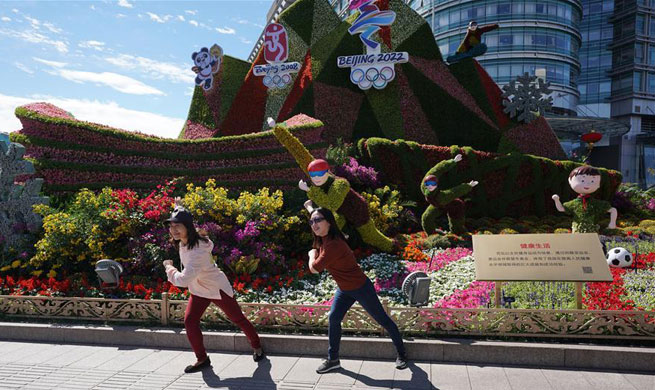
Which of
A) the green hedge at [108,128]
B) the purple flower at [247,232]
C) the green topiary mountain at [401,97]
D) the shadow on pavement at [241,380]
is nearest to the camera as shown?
the shadow on pavement at [241,380]

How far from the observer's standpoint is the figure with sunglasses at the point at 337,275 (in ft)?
14.3

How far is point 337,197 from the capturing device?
789 centimetres

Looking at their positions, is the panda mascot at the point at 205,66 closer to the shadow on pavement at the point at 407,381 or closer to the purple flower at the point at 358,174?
the purple flower at the point at 358,174

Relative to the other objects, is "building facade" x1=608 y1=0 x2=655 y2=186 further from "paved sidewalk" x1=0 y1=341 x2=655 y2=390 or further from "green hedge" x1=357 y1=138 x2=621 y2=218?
"paved sidewalk" x1=0 y1=341 x2=655 y2=390

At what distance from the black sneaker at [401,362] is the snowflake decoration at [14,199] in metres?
7.92

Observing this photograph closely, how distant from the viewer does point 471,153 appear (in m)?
12.8

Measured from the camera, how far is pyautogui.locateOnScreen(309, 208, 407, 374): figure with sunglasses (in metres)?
4.37

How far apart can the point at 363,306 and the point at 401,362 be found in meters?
0.85

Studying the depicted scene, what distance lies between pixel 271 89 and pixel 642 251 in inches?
551

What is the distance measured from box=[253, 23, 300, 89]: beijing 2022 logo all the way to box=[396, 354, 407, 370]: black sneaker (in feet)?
46.7

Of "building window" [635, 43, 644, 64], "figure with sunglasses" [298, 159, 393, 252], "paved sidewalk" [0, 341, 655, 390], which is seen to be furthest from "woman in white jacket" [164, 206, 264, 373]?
"building window" [635, 43, 644, 64]

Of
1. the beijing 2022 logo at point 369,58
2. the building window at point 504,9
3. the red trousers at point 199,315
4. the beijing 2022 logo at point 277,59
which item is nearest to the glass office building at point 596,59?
the building window at point 504,9

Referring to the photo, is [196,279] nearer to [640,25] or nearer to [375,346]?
[375,346]

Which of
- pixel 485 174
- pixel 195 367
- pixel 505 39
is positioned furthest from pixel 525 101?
pixel 505 39
